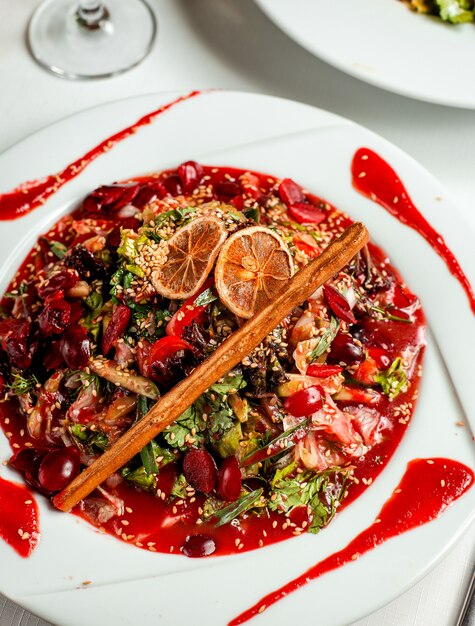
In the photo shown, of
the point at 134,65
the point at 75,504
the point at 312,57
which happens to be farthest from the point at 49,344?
the point at 312,57

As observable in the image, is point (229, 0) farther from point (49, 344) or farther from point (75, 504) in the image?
point (75, 504)

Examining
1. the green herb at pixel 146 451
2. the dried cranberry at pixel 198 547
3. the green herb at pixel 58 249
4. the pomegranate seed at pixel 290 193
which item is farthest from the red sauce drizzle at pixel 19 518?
the pomegranate seed at pixel 290 193

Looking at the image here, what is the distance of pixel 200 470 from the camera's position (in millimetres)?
3764

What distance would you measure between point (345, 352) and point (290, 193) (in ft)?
3.73

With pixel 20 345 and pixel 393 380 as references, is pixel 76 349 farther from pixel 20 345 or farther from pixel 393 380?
pixel 393 380

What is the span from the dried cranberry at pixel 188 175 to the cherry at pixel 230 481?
5.69 feet

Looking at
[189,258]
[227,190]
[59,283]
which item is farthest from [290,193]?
[59,283]

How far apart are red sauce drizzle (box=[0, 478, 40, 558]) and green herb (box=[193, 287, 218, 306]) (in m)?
1.26

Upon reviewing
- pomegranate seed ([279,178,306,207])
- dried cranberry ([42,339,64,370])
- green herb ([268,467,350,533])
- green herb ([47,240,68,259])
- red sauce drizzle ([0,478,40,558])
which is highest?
pomegranate seed ([279,178,306,207])

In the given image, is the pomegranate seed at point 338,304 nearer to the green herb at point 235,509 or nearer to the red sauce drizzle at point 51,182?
the green herb at point 235,509

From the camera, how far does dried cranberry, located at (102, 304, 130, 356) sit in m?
3.94

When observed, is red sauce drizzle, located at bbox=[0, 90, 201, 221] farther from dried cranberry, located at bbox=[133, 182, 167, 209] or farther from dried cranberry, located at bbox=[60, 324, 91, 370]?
dried cranberry, located at bbox=[60, 324, 91, 370]

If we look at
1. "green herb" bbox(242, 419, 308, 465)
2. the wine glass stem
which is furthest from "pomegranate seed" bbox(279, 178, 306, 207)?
the wine glass stem

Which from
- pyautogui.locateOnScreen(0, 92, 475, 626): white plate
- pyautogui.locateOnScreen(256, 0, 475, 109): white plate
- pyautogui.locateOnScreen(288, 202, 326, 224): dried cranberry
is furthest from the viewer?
pyautogui.locateOnScreen(256, 0, 475, 109): white plate
